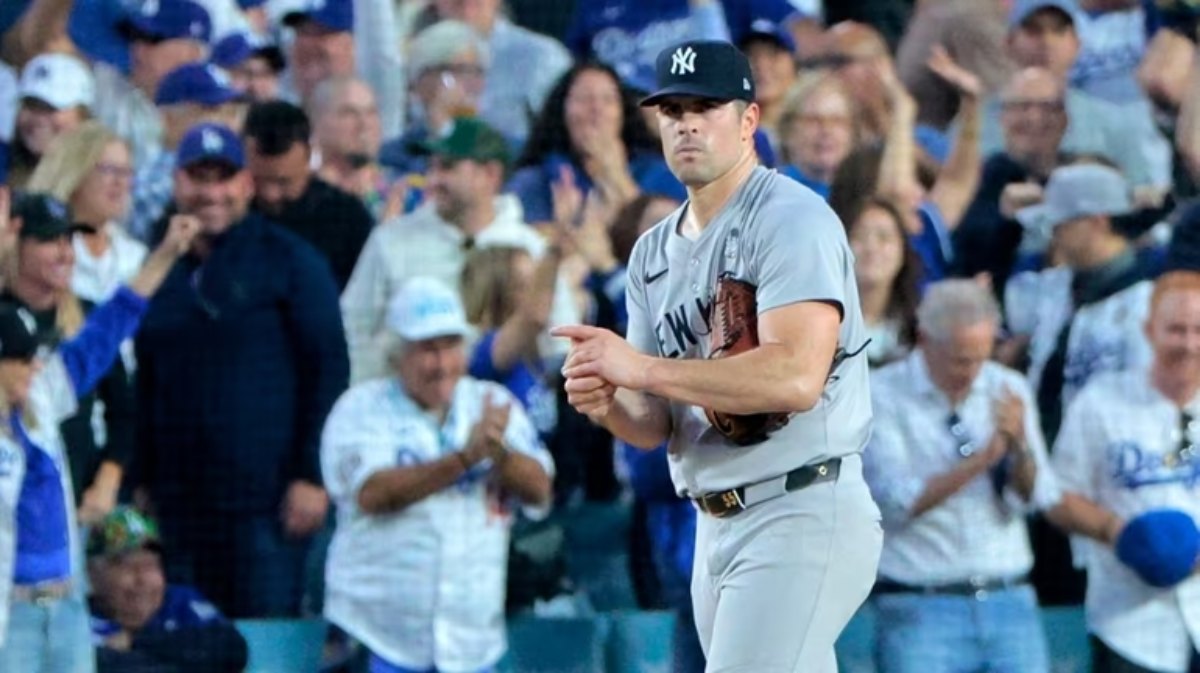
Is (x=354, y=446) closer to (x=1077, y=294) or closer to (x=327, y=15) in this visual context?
(x=327, y=15)

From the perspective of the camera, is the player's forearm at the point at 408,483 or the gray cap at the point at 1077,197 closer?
the player's forearm at the point at 408,483

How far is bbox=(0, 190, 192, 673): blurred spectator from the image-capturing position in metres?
5.14

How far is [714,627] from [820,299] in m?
0.56

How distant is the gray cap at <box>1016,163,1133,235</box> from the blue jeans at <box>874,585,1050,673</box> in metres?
1.05

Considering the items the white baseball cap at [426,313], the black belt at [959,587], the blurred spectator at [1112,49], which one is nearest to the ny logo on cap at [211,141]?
the white baseball cap at [426,313]

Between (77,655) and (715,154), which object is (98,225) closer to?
(77,655)

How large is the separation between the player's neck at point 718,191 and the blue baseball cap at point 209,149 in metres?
2.62

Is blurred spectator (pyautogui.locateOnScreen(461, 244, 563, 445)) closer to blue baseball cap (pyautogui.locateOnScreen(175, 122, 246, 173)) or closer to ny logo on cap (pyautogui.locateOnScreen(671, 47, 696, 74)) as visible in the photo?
blue baseball cap (pyautogui.locateOnScreen(175, 122, 246, 173))

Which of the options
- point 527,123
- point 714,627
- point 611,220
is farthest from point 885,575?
point 714,627

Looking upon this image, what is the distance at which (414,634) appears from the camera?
203 inches

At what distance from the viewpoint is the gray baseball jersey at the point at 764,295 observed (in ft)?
9.51

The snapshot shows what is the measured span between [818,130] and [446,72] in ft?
3.61

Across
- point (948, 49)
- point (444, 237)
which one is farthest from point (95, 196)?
point (948, 49)

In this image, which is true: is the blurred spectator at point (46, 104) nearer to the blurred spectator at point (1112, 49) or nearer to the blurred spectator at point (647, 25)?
the blurred spectator at point (647, 25)
